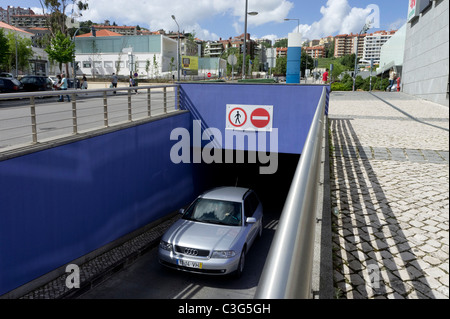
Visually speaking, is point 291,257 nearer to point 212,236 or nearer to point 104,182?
point 212,236

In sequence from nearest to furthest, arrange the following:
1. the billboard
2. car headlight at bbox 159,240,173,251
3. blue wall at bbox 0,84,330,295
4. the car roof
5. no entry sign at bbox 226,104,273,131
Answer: blue wall at bbox 0,84,330,295
car headlight at bbox 159,240,173,251
the car roof
no entry sign at bbox 226,104,273,131
the billboard

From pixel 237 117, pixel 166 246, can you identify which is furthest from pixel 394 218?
pixel 237 117

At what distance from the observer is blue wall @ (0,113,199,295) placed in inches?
298

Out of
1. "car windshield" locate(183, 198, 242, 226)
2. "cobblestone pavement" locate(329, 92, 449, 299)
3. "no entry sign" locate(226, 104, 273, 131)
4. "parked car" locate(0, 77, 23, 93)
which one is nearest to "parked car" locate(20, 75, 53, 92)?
"parked car" locate(0, 77, 23, 93)

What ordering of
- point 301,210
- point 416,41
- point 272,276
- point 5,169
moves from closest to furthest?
point 272,276 < point 301,210 < point 5,169 < point 416,41

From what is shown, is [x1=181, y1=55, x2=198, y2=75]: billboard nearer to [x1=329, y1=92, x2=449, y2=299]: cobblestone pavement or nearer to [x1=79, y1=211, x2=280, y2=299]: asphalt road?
[x1=79, y1=211, x2=280, y2=299]: asphalt road

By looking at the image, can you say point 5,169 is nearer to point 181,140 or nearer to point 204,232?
point 204,232

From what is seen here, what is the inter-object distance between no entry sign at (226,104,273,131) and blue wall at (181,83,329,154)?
0.53ft

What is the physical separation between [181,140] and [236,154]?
12.1ft

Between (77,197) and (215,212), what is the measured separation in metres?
3.90

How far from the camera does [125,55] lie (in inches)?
2781

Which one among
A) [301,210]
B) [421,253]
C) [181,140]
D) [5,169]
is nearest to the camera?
[301,210]
